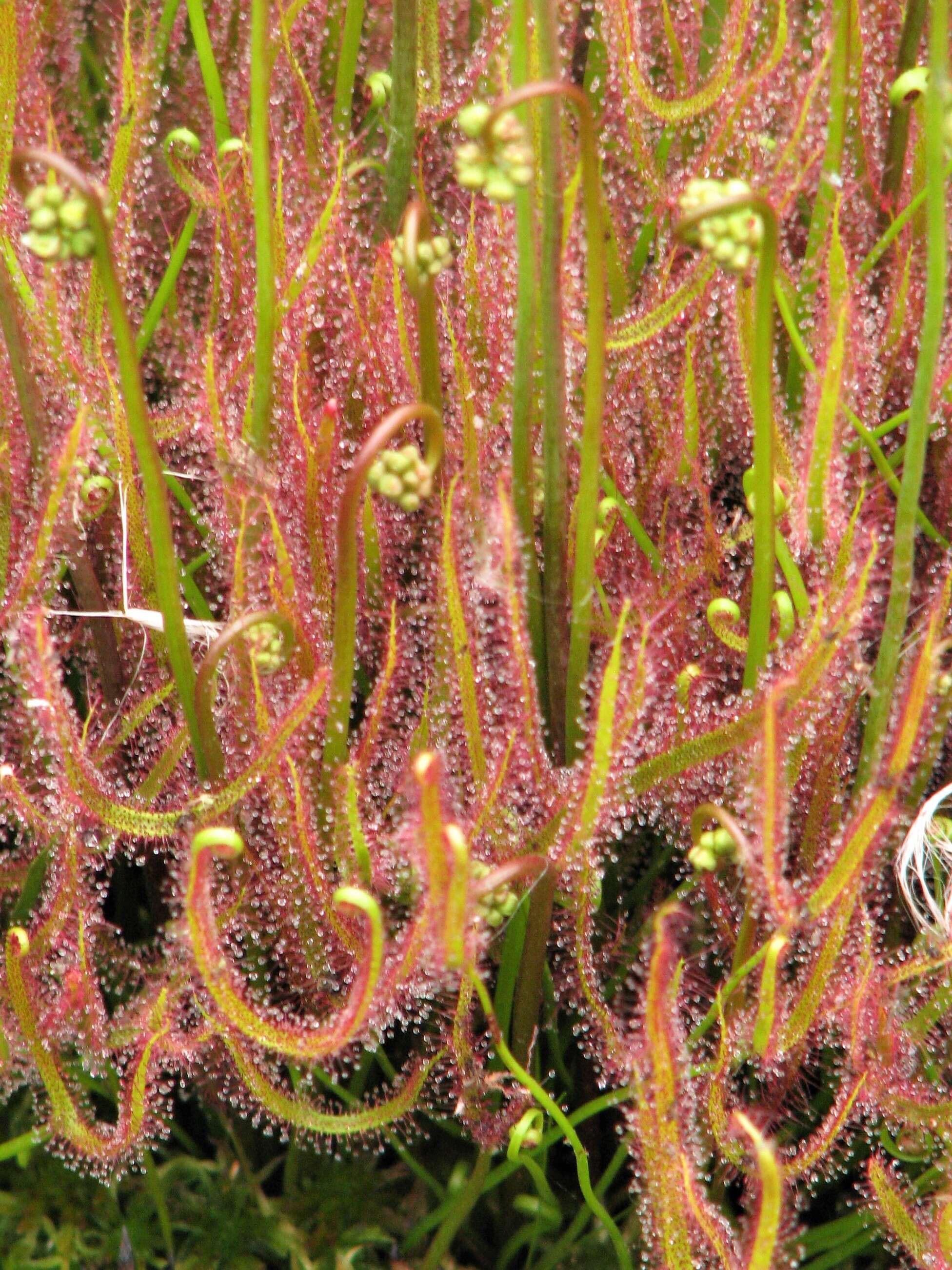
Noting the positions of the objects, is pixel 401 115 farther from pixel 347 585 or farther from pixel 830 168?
pixel 347 585

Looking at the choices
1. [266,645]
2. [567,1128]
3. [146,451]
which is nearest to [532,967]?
[567,1128]

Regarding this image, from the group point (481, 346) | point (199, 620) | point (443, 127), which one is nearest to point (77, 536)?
point (199, 620)

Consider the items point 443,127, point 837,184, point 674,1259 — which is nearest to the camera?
point 674,1259

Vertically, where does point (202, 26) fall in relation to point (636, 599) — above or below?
above

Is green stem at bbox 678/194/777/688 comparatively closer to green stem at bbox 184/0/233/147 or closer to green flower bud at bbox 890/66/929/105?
green flower bud at bbox 890/66/929/105

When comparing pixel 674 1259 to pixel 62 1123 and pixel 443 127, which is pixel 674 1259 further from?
pixel 443 127

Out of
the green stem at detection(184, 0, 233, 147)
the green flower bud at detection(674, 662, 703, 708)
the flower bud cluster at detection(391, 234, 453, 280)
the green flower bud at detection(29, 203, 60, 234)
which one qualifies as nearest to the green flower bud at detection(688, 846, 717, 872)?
the green flower bud at detection(674, 662, 703, 708)
